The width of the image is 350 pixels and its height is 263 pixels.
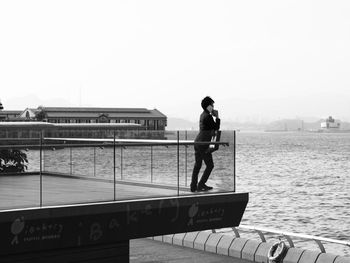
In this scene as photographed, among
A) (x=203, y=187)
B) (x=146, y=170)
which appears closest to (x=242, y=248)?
(x=203, y=187)

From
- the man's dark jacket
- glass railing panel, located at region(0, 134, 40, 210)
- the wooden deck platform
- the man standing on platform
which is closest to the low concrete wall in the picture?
the wooden deck platform

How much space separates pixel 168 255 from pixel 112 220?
5.86m

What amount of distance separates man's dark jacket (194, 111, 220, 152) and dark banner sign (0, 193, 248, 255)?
106 centimetres

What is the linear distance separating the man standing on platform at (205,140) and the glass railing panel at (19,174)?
129 inches

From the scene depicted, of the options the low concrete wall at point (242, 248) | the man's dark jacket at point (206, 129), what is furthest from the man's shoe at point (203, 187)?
the low concrete wall at point (242, 248)

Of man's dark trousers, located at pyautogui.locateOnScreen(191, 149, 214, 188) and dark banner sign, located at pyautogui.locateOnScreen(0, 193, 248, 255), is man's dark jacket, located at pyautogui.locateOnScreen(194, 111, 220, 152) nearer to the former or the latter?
man's dark trousers, located at pyautogui.locateOnScreen(191, 149, 214, 188)

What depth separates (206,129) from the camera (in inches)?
651

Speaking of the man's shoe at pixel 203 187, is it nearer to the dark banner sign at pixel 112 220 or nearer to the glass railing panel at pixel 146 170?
the dark banner sign at pixel 112 220

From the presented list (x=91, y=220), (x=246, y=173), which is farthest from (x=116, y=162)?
(x=246, y=173)

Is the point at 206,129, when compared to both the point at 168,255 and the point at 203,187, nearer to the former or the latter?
the point at 203,187

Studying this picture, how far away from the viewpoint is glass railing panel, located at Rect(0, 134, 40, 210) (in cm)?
1382

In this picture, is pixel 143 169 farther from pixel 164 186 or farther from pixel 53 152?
pixel 53 152

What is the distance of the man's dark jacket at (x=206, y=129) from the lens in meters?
16.4

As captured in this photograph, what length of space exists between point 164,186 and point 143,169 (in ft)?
2.16
